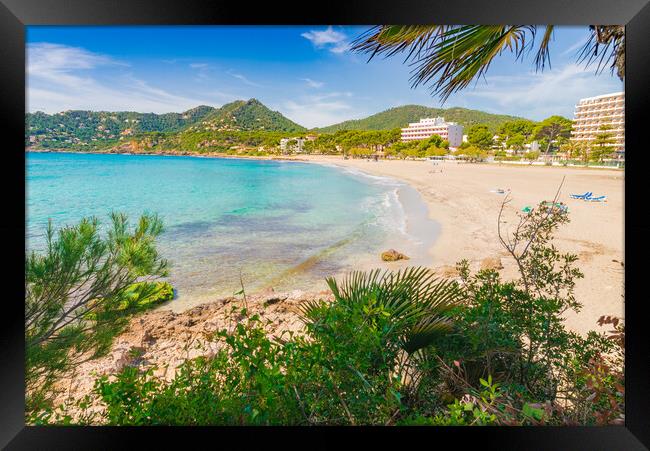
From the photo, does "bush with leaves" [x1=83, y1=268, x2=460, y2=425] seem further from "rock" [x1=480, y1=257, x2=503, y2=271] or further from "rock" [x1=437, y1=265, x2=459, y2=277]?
"rock" [x1=480, y1=257, x2=503, y2=271]

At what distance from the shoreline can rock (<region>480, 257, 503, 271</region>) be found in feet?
0.28

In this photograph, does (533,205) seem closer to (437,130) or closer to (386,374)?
(437,130)

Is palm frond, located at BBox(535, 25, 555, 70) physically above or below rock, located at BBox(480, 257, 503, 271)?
above

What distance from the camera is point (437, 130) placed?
15148mm

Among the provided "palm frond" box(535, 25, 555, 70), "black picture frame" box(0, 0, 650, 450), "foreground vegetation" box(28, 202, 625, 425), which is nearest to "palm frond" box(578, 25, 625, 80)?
"palm frond" box(535, 25, 555, 70)

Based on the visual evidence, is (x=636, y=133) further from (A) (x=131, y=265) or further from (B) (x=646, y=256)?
(A) (x=131, y=265)

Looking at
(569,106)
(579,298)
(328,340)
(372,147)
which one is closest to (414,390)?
(328,340)

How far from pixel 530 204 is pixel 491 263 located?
466 cm

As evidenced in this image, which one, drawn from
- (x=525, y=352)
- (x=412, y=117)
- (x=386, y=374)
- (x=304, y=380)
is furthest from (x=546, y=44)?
(x=412, y=117)

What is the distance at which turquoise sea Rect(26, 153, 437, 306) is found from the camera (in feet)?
18.0

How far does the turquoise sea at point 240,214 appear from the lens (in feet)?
18.0

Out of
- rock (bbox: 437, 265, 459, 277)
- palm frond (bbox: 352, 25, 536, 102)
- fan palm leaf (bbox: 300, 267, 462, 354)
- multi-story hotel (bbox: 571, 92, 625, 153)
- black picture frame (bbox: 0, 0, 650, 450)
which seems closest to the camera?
black picture frame (bbox: 0, 0, 650, 450)
